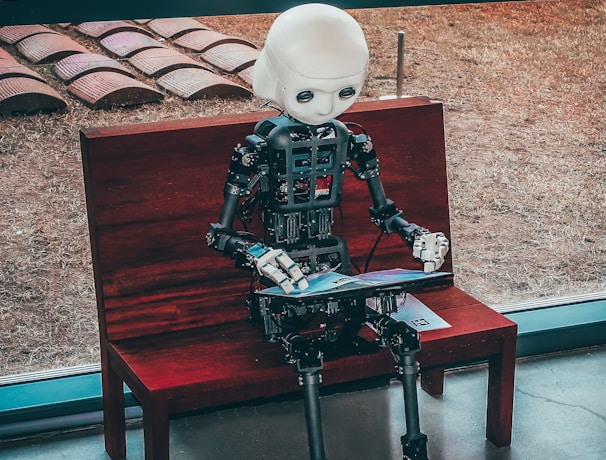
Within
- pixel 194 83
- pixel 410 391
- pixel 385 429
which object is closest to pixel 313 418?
pixel 410 391

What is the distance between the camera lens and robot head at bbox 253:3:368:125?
2.29 meters

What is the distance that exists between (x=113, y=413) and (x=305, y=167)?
2.76 ft

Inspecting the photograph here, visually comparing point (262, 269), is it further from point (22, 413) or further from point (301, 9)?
point (22, 413)

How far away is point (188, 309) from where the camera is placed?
2.68 m

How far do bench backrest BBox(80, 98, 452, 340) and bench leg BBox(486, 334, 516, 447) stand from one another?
1.72ft

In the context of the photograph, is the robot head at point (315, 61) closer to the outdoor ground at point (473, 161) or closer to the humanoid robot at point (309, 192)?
the humanoid robot at point (309, 192)

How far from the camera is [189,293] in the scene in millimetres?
2672

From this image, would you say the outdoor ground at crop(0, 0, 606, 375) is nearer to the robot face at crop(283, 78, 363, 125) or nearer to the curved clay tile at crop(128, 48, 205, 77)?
the curved clay tile at crop(128, 48, 205, 77)

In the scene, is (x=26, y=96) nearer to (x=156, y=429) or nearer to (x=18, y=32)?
(x=18, y=32)

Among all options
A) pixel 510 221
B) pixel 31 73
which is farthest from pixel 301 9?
pixel 510 221

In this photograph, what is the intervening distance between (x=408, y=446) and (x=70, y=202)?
113 cm

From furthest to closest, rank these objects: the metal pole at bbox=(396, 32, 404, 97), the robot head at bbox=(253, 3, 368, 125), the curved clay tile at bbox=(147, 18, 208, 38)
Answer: the metal pole at bbox=(396, 32, 404, 97) → the curved clay tile at bbox=(147, 18, 208, 38) → the robot head at bbox=(253, 3, 368, 125)

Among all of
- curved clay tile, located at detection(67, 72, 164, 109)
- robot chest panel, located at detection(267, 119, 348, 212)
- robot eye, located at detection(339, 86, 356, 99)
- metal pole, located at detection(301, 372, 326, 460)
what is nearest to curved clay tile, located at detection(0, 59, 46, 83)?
curved clay tile, located at detection(67, 72, 164, 109)

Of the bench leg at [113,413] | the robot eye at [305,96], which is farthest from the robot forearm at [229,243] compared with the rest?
the bench leg at [113,413]
